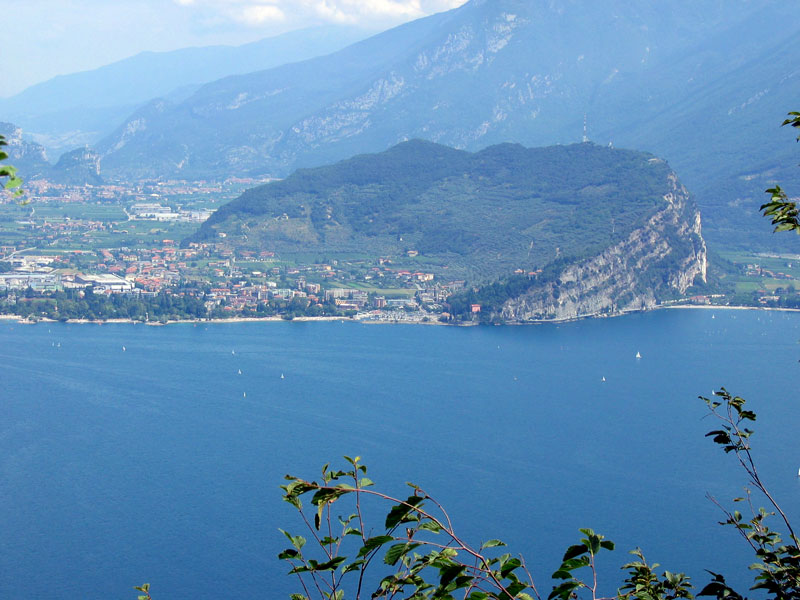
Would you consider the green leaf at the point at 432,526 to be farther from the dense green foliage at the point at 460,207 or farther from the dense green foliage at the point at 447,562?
the dense green foliage at the point at 460,207

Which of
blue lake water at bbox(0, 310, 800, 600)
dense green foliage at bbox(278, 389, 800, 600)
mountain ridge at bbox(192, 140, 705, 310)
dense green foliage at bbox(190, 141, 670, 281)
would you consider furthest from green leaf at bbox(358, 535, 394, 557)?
dense green foliage at bbox(190, 141, 670, 281)

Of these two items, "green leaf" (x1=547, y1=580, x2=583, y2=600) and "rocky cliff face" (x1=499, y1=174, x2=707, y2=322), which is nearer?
"green leaf" (x1=547, y1=580, x2=583, y2=600)

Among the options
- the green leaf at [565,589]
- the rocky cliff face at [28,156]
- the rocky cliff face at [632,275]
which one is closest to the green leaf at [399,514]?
the green leaf at [565,589]

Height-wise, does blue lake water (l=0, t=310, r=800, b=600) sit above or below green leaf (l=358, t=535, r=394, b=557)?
below

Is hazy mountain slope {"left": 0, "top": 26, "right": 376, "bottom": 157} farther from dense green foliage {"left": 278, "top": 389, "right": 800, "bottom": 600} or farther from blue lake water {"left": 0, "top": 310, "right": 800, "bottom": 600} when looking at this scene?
dense green foliage {"left": 278, "top": 389, "right": 800, "bottom": 600}

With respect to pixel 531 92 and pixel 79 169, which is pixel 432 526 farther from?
pixel 531 92
